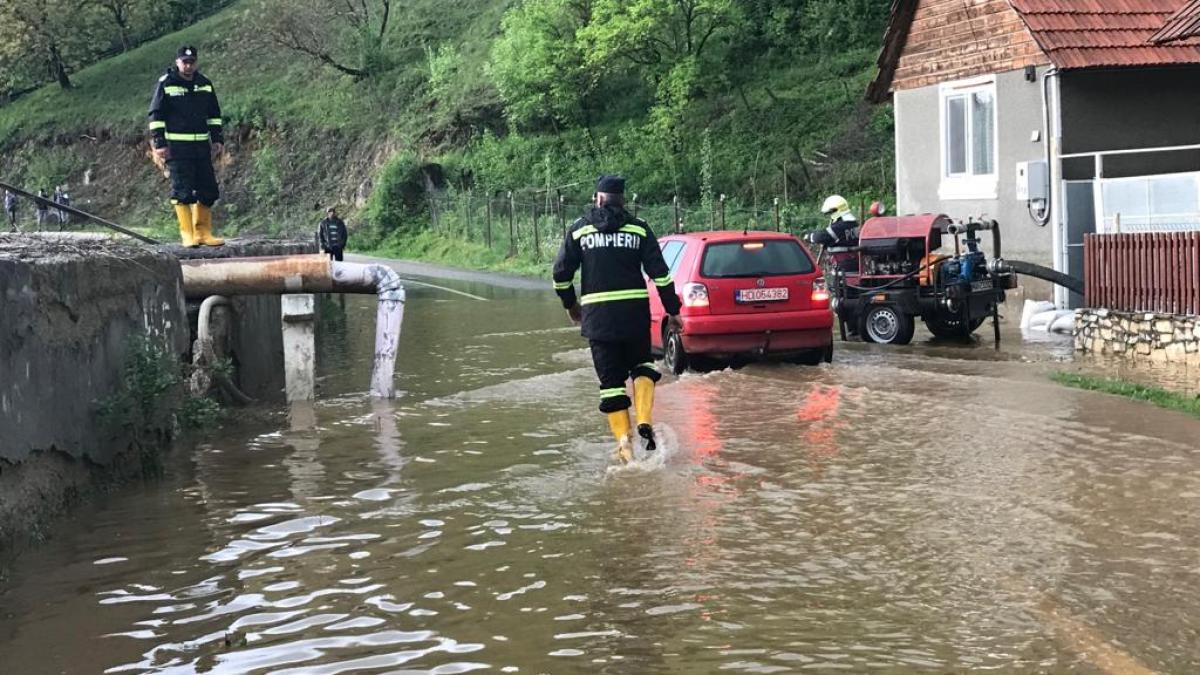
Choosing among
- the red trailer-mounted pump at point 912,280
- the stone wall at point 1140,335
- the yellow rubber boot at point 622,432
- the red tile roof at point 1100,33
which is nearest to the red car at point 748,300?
the red trailer-mounted pump at point 912,280

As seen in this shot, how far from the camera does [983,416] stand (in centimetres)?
1083

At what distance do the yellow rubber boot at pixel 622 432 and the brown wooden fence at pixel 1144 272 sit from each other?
7349 mm

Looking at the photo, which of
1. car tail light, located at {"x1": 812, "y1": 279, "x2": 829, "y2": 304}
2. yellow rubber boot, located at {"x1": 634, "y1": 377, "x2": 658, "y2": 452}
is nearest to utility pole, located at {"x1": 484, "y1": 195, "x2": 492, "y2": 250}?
car tail light, located at {"x1": 812, "y1": 279, "x2": 829, "y2": 304}

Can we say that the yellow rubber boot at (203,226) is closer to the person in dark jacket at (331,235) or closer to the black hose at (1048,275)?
the black hose at (1048,275)

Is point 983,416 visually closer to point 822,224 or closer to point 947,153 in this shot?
point 947,153

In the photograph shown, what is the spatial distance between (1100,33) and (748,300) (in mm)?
9514

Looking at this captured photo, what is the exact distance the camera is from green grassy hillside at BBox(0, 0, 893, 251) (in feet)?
123

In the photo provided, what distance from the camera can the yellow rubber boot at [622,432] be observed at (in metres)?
9.28

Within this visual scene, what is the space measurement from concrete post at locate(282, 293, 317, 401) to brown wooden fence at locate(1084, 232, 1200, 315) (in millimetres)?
8679

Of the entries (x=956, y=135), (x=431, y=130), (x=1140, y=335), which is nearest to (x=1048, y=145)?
(x=956, y=135)

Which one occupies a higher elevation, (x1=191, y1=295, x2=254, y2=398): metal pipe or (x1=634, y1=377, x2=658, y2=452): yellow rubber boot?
(x1=191, y1=295, x2=254, y2=398): metal pipe

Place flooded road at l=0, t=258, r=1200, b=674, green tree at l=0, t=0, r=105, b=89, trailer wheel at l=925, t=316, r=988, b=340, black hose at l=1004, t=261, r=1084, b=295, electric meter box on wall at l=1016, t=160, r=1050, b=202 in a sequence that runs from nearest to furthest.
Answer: flooded road at l=0, t=258, r=1200, b=674 → black hose at l=1004, t=261, r=1084, b=295 → trailer wheel at l=925, t=316, r=988, b=340 → electric meter box on wall at l=1016, t=160, r=1050, b=202 → green tree at l=0, t=0, r=105, b=89

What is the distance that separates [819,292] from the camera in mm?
14266

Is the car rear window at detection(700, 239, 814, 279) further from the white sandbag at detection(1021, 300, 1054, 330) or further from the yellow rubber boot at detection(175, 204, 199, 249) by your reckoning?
the white sandbag at detection(1021, 300, 1054, 330)
